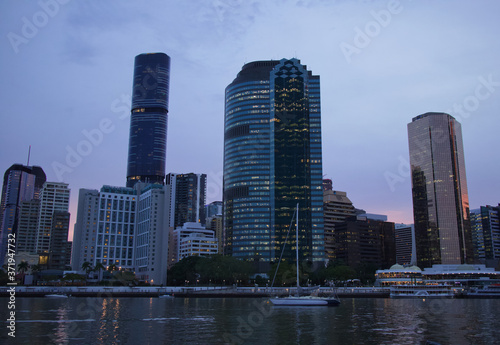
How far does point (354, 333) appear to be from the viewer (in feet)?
214

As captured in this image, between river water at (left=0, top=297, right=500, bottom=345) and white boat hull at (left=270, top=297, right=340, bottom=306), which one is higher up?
white boat hull at (left=270, top=297, right=340, bottom=306)

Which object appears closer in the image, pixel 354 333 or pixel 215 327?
pixel 354 333

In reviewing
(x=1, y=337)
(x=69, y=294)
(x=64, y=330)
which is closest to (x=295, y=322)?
(x=64, y=330)

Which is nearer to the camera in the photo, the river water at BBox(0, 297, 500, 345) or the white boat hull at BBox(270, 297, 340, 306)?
the river water at BBox(0, 297, 500, 345)

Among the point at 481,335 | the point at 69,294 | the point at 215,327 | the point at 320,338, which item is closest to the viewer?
the point at 320,338

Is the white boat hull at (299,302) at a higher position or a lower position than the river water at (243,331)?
higher

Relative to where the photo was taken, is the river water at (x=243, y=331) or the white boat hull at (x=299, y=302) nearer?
the river water at (x=243, y=331)

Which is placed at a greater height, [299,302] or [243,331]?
[299,302]

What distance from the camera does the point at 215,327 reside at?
70.6m

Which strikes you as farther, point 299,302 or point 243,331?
point 299,302

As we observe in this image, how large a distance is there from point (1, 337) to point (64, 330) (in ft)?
34.4

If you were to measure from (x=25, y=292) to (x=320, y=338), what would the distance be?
7009 inches

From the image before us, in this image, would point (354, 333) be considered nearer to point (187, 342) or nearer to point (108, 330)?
point (187, 342)

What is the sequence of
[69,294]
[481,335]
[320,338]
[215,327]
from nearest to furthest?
[320,338] < [481,335] < [215,327] < [69,294]
